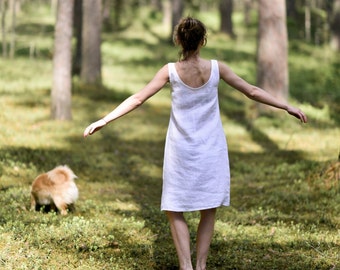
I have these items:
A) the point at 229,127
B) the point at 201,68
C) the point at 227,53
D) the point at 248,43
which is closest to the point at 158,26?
the point at 248,43

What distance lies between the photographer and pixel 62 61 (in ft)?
48.4

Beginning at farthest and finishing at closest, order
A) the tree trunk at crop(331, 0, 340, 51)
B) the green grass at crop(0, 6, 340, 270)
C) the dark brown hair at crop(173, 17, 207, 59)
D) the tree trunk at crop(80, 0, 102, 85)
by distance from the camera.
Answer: the tree trunk at crop(331, 0, 340, 51) < the tree trunk at crop(80, 0, 102, 85) < the green grass at crop(0, 6, 340, 270) < the dark brown hair at crop(173, 17, 207, 59)

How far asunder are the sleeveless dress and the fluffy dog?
9.04 ft

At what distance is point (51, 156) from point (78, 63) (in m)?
10.9

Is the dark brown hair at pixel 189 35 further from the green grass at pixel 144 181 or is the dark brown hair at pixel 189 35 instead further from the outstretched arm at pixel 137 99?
the green grass at pixel 144 181

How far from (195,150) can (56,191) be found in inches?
123

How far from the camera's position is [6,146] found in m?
11.8

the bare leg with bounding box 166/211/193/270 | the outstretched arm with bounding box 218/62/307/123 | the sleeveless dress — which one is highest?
the outstretched arm with bounding box 218/62/307/123

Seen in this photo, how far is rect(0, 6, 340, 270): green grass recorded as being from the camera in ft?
21.7

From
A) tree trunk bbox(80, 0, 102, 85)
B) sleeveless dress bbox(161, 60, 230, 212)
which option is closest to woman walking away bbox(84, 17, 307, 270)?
sleeveless dress bbox(161, 60, 230, 212)

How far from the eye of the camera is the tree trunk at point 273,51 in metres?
17.0

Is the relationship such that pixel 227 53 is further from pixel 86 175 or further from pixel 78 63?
pixel 86 175

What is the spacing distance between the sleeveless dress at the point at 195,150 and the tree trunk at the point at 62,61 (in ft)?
31.5

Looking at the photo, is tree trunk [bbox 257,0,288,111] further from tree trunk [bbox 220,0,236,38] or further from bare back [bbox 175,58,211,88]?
tree trunk [bbox 220,0,236,38]
